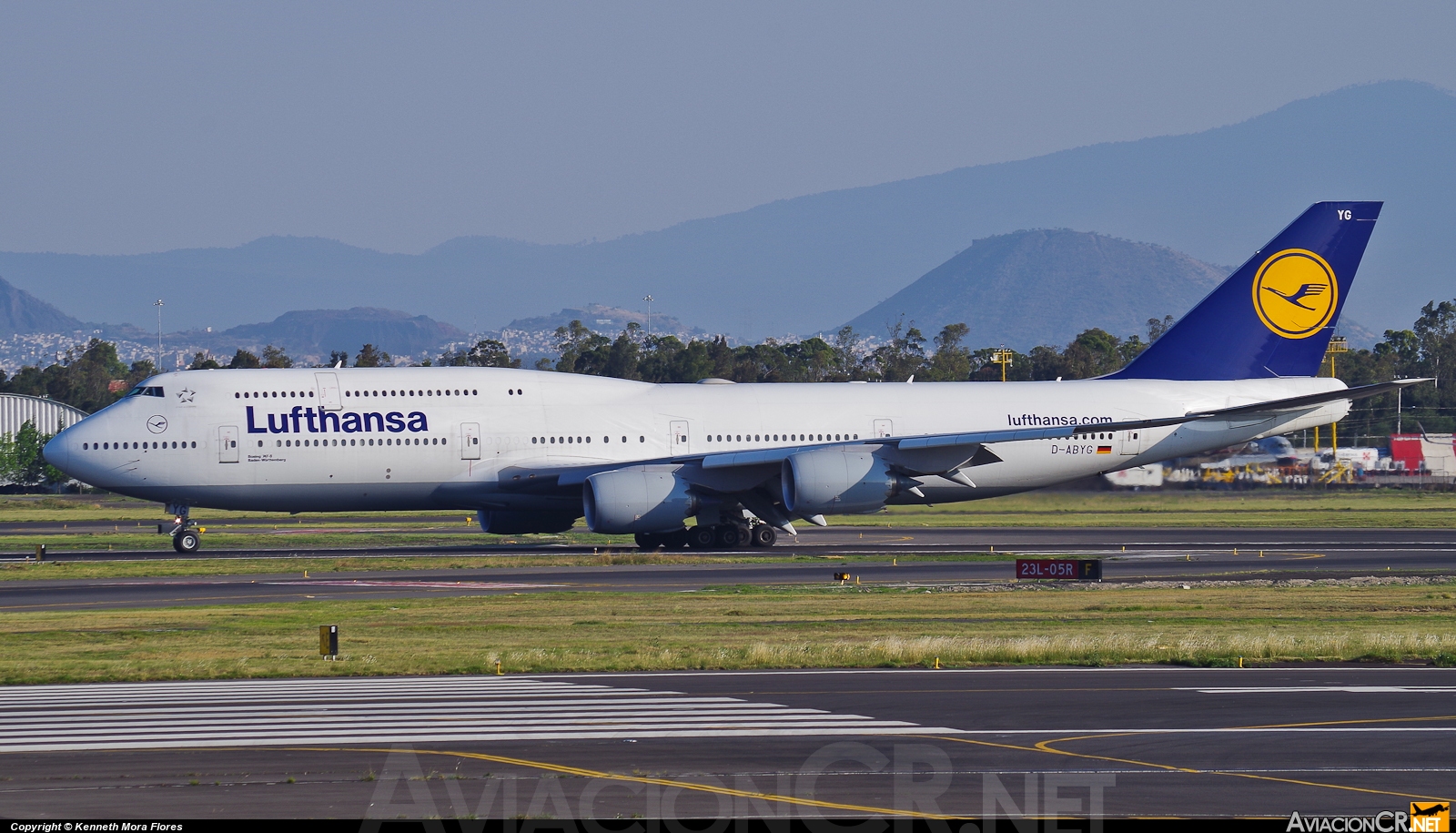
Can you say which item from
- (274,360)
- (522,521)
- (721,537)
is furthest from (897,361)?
(522,521)

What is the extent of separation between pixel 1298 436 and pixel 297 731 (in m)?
92.0

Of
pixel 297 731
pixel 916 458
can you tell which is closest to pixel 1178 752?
Answer: pixel 297 731

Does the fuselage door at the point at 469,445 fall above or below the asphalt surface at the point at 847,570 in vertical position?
above

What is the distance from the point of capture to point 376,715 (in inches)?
637

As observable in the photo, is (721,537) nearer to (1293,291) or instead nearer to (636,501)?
(636,501)

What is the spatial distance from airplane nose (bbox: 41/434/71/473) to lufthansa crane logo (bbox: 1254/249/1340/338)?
36.0m

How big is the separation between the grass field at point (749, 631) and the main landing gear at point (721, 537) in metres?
11.4

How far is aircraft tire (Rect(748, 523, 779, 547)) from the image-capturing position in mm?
42062

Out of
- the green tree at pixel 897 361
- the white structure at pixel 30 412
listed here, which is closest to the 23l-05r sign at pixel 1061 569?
the green tree at pixel 897 361

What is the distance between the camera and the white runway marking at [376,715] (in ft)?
48.6

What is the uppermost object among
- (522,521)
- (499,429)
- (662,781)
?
(499,429)

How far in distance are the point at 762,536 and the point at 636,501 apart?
4.58 m

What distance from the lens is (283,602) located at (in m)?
28.4

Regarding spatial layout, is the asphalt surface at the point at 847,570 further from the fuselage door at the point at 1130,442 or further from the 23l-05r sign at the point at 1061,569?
the fuselage door at the point at 1130,442
